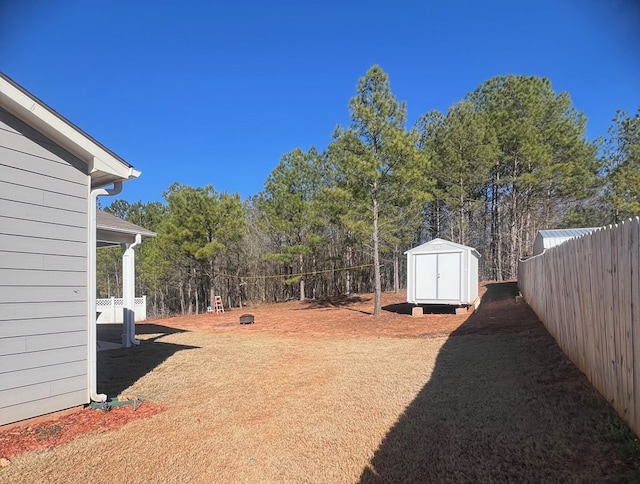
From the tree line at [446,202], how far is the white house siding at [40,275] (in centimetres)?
1000

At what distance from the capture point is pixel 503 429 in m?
3.05

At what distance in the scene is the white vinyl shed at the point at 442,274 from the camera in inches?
455

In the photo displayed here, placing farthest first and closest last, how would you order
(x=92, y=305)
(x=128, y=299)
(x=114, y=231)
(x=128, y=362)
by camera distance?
(x=128, y=299) < (x=114, y=231) < (x=128, y=362) < (x=92, y=305)

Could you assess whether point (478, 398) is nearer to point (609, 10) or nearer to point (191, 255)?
point (609, 10)

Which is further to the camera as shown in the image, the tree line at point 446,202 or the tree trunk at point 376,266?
the tree line at point 446,202

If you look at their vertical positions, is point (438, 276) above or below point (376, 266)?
below

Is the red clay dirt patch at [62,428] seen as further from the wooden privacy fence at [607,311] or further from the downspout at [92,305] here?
the wooden privacy fence at [607,311]

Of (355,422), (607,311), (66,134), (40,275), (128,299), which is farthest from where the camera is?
(128,299)

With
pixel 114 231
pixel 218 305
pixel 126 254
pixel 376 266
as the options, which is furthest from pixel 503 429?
pixel 218 305

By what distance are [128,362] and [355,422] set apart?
4.56m

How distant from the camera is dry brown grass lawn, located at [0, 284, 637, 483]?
2.56 meters

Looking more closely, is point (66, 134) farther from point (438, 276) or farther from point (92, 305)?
point (438, 276)

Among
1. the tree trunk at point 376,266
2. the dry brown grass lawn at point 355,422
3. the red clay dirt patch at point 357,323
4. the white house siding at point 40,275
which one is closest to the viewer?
the dry brown grass lawn at point 355,422

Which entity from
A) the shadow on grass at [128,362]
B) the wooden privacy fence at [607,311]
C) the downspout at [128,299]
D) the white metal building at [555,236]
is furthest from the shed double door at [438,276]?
the downspout at [128,299]
